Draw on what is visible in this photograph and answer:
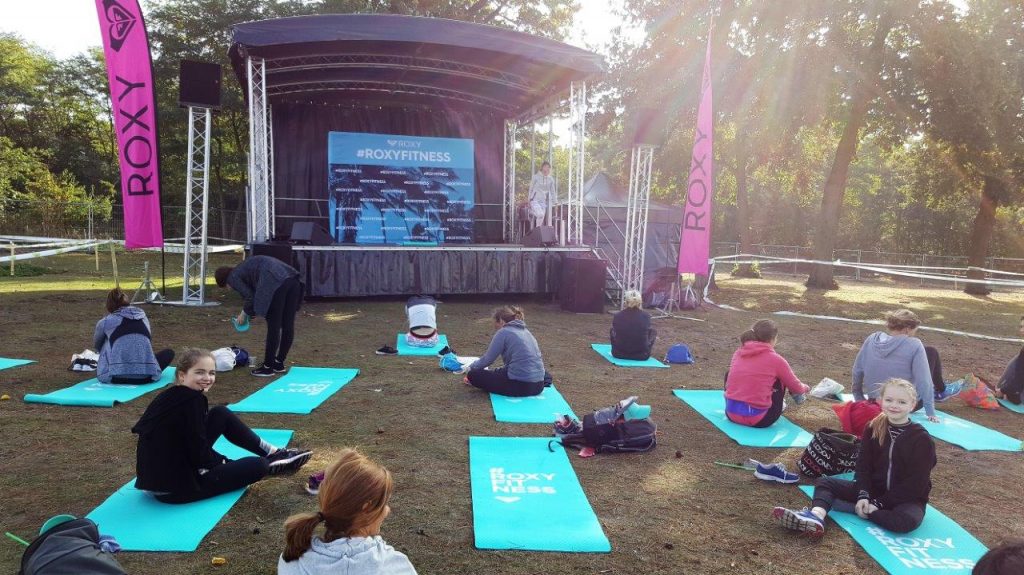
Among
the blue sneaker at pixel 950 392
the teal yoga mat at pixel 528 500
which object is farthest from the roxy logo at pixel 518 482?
the blue sneaker at pixel 950 392

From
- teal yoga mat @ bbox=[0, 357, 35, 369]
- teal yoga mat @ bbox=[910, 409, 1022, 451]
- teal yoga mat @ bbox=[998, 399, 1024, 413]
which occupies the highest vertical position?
teal yoga mat @ bbox=[0, 357, 35, 369]

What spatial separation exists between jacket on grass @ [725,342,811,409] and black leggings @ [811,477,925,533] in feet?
4.34

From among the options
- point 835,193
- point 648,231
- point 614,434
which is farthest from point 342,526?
point 835,193

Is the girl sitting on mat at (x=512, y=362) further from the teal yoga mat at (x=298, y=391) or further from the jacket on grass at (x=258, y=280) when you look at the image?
the jacket on grass at (x=258, y=280)

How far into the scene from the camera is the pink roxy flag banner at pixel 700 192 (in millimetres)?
10055

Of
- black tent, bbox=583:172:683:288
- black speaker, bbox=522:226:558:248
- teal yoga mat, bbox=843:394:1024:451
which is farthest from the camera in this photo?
black tent, bbox=583:172:683:288

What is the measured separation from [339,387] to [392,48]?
25.8ft

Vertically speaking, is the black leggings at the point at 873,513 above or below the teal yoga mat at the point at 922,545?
above

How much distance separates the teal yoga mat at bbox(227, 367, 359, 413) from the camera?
193 inches

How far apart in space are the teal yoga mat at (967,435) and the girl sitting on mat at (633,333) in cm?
278

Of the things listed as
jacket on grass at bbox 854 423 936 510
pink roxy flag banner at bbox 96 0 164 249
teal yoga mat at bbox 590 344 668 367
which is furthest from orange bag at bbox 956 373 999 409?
pink roxy flag banner at bbox 96 0 164 249

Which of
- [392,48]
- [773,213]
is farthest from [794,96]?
[773,213]

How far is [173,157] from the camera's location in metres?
26.9

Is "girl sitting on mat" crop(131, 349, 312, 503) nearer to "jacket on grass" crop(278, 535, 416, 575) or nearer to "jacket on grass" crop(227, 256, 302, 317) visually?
"jacket on grass" crop(278, 535, 416, 575)
